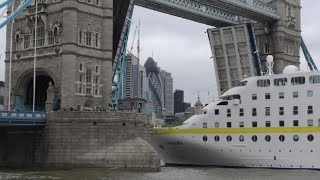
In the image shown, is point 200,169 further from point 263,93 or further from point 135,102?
point 135,102

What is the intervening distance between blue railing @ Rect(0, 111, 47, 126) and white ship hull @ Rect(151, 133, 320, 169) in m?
15.4

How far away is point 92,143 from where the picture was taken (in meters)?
55.4

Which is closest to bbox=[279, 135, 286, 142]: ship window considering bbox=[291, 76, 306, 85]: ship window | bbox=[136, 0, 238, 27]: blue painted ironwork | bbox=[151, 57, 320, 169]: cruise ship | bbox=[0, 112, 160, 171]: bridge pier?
bbox=[151, 57, 320, 169]: cruise ship

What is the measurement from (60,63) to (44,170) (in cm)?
1450

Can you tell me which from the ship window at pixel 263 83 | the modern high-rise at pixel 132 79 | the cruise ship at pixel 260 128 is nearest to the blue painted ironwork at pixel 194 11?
the cruise ship at pixel 260 128

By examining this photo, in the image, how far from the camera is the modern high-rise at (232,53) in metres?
81.0

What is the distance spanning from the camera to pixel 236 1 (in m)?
81.2

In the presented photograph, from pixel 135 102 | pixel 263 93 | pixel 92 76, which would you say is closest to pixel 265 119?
pixel 263 93

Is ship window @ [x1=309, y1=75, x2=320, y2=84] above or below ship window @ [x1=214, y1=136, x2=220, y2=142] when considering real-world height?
above

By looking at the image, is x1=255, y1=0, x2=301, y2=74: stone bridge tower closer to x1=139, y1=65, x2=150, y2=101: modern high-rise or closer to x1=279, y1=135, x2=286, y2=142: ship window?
x1=279, y1=135, x2=286, y2=142: ship window

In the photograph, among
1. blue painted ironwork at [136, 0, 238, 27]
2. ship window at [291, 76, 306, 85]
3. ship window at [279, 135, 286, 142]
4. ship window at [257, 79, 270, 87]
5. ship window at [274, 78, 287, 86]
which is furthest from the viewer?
blue painted ironwork at [136, 0, 238, 27]

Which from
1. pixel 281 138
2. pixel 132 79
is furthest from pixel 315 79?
pixel 132 79

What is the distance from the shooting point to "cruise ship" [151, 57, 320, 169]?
5722cm

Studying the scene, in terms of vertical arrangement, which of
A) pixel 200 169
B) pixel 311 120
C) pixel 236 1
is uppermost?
pixel 236 1
